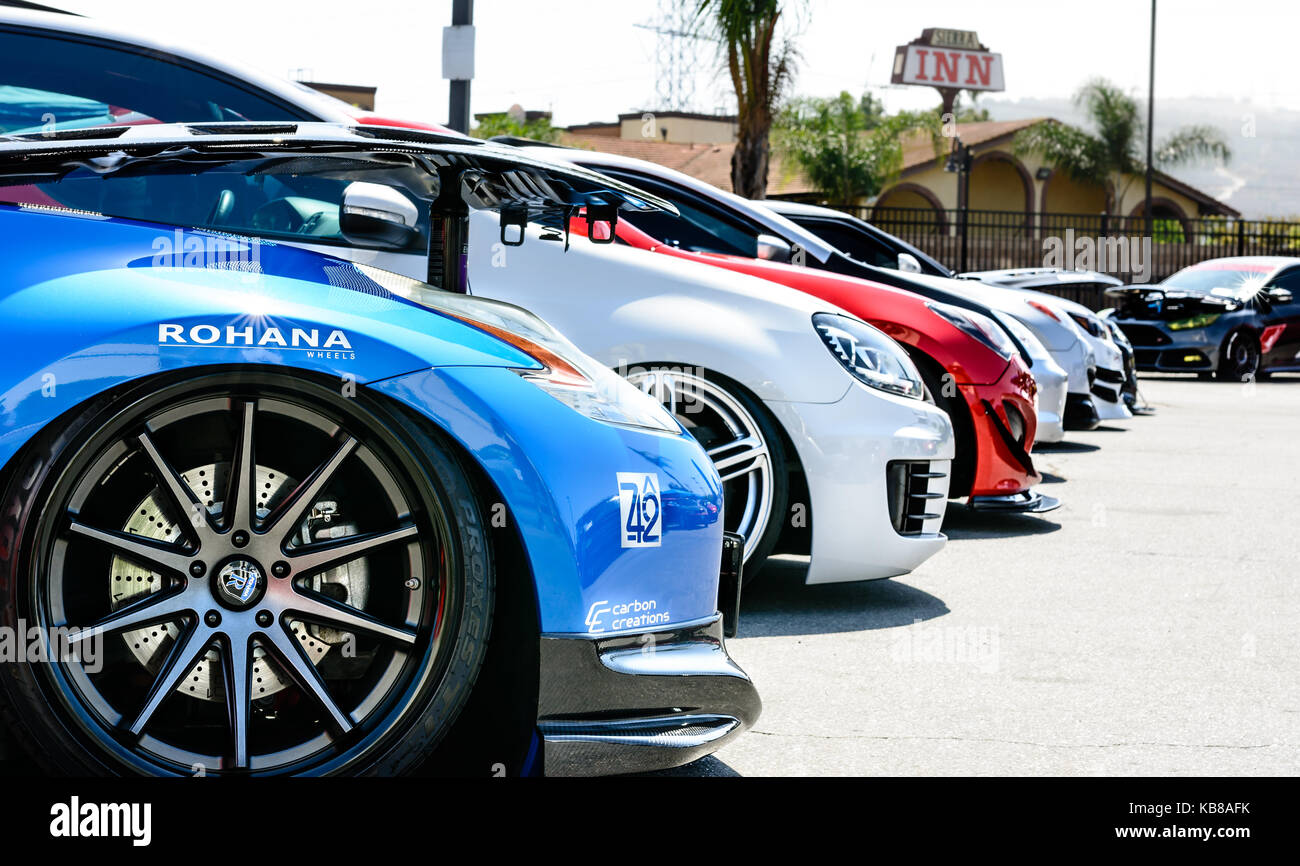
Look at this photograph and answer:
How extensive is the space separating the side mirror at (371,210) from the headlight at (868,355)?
5.04 ft

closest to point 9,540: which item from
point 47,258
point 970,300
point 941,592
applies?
point 47,258

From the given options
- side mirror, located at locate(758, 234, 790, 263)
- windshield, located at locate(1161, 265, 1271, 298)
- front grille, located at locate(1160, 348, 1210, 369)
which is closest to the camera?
side mirror, located at locate(758, 234, 790, 263)

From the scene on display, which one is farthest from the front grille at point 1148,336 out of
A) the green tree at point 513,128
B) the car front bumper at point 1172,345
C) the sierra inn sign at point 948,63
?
the green tree at point 513,128

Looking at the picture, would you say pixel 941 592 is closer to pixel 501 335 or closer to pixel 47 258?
pixel 501 335

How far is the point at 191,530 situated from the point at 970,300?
19.2ft

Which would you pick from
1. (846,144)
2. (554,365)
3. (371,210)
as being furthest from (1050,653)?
(846,144)

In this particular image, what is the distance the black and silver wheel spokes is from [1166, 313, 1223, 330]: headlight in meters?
15.0

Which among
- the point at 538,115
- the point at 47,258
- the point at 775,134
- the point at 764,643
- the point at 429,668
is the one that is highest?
the point at 538,115

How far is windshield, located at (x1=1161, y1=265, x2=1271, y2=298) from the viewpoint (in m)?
16.4

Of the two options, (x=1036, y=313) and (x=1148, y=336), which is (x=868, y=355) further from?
(x=1148, y=336)

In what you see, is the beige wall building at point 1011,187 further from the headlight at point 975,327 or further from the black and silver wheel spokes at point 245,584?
the black and silver wheel spokes at point 245,584

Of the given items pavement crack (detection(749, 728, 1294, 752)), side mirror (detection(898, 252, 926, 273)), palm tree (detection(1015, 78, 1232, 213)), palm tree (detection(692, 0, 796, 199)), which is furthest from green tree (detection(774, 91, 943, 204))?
pavement crack (detection(749, 728, 1294, 752))

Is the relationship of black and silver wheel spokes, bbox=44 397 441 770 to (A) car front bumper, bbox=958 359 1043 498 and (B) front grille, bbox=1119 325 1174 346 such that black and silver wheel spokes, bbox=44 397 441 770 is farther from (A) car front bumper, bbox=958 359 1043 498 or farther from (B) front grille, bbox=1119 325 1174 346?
(B) front grille, bbox=1119 325 1174 346
